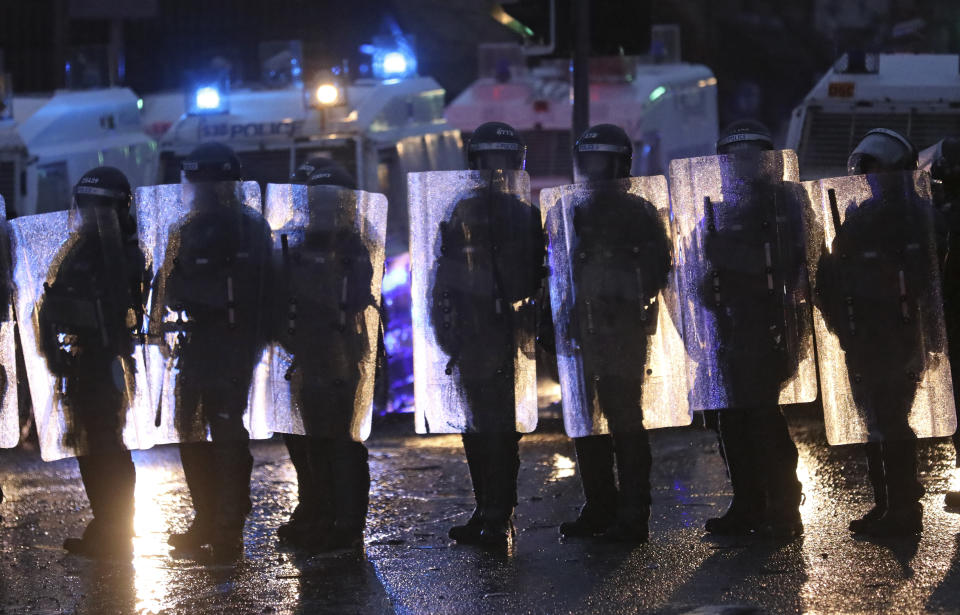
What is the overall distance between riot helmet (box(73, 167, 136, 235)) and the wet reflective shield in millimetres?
888

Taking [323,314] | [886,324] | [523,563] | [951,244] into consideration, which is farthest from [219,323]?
[951,244]

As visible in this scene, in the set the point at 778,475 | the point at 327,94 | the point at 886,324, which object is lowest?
the point at 778,475

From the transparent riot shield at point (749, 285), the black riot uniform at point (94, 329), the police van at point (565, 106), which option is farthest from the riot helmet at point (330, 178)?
the police van at point (565, 106)

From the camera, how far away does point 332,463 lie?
6762mm

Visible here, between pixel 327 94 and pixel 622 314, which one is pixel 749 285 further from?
pixel 327 94

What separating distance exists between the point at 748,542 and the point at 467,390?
1421 mm

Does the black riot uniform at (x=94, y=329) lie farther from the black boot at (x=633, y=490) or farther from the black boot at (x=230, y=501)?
the black boot at (x=633, y=490)

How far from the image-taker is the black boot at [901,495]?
615cm

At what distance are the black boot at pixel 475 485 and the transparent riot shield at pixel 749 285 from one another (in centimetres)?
102

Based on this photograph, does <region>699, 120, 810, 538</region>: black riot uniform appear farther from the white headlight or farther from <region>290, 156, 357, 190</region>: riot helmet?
the white headlight

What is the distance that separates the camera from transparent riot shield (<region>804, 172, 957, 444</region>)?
6.17 m

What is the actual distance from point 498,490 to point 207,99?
6644 millimetres

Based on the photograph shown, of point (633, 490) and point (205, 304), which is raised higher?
point (205, 304)

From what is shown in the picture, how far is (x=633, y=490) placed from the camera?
6336 mm
